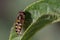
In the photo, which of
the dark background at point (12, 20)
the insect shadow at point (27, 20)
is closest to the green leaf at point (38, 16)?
the insect shadow at point (27, 20)

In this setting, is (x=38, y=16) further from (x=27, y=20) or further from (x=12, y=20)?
(x=12, y=20)

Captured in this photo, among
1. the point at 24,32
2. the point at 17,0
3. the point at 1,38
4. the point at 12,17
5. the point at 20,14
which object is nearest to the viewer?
the point at 24,32

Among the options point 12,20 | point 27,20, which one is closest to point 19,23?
point 27,20

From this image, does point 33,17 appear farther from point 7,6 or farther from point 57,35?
point 7,6

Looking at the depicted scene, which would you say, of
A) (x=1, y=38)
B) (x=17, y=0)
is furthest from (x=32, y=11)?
(x=17, y=0)

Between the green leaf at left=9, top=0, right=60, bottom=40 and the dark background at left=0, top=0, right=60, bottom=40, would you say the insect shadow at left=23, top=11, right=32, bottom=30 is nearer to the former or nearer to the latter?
the green leaf at left=9, top=0, right=60, bottom=40

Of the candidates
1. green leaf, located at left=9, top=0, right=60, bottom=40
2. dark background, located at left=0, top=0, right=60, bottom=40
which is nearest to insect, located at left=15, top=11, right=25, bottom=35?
green leaf, located at left=9, top=0, right=60, bottom=40

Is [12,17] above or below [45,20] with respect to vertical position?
above

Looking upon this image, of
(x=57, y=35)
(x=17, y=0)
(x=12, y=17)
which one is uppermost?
(x=17, y=0)

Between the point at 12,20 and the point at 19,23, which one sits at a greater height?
the point at 12,20
